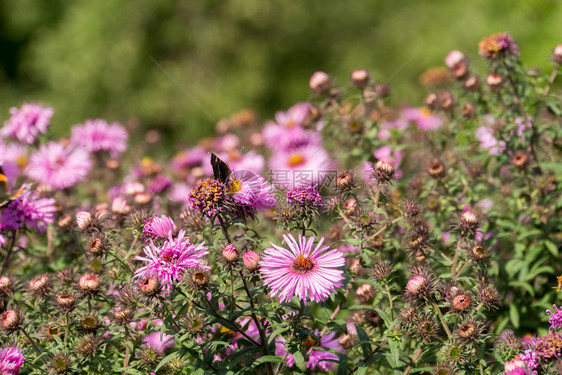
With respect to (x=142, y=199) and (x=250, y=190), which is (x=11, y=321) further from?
(x=250, y=190)

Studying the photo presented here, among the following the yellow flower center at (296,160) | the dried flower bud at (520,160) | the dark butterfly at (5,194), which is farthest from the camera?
the yellow flower center at (296,160)

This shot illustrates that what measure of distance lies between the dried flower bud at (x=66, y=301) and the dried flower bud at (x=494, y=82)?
188cm

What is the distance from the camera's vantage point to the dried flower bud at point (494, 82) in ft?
8.21

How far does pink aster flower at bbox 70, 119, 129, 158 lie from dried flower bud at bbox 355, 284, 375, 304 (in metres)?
1.92

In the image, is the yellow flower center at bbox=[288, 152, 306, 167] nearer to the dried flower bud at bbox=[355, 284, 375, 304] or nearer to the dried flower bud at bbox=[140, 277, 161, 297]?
the dried flower bud at bbox=[355, 284, 375, 304]

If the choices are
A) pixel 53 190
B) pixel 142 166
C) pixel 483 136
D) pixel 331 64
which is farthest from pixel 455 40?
pixel 53 190

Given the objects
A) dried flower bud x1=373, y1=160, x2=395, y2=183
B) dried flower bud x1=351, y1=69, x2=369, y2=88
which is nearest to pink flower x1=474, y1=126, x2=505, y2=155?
dried flower bud x1=351, y1=69, x2=369, y2=88

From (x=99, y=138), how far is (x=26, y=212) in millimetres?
1145

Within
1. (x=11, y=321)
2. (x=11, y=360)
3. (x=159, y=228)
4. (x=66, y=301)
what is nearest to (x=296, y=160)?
(x=159, y=228)

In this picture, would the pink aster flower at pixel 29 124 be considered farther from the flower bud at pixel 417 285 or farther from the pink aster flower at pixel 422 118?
the flower bud at pixel 417 285

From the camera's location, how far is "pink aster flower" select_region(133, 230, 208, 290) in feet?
5.15

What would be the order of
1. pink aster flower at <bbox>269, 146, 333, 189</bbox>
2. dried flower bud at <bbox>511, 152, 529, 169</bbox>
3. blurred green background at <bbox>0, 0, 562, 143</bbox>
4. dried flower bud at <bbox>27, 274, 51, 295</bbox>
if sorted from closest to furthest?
1. dried flower bud at <bbox>27, 274, 51, 295</bbox>
2. dried flower bud at <bbox>511, 152, 529, 169</bbox>
3. pink aster flower at <bbox>269, 146, 333, 189</bbox>
4. blurred green background at <bbox>0, 0, 562, 143</bbox>

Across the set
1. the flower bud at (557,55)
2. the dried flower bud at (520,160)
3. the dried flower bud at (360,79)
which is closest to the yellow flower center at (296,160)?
the dried flower bud at (360,79)

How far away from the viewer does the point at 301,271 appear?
64.8 inches
